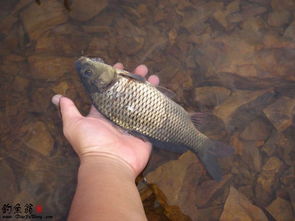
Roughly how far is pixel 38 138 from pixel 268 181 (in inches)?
134

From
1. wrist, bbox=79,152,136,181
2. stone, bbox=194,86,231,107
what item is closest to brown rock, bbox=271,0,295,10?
stone, bbox=194,86,231,107

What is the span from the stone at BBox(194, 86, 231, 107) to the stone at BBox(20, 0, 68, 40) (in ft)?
8.18

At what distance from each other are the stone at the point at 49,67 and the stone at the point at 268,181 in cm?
327

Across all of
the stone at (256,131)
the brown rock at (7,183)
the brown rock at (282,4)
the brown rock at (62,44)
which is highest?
the brown rock at (282,4)

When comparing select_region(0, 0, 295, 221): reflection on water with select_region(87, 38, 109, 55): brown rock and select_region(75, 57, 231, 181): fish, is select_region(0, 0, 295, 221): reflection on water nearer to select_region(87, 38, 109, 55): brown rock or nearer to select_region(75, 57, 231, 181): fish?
select_region(87, 38, 109, 55): brown rock

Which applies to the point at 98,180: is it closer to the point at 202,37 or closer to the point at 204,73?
the point at 204,73

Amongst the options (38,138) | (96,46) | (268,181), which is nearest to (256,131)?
(268,181)

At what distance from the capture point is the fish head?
128 inches

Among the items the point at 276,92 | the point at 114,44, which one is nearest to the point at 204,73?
the point at 276,92

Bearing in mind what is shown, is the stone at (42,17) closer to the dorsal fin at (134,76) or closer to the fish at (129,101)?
the fish at (129,101)

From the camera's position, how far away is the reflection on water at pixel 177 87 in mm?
4145

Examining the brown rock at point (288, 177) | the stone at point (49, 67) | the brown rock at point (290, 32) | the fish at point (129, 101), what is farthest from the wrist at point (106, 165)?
the brown rock at point (290, 32)

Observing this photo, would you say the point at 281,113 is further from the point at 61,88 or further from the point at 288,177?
the point at 61,88

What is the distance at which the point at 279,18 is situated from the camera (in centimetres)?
505
